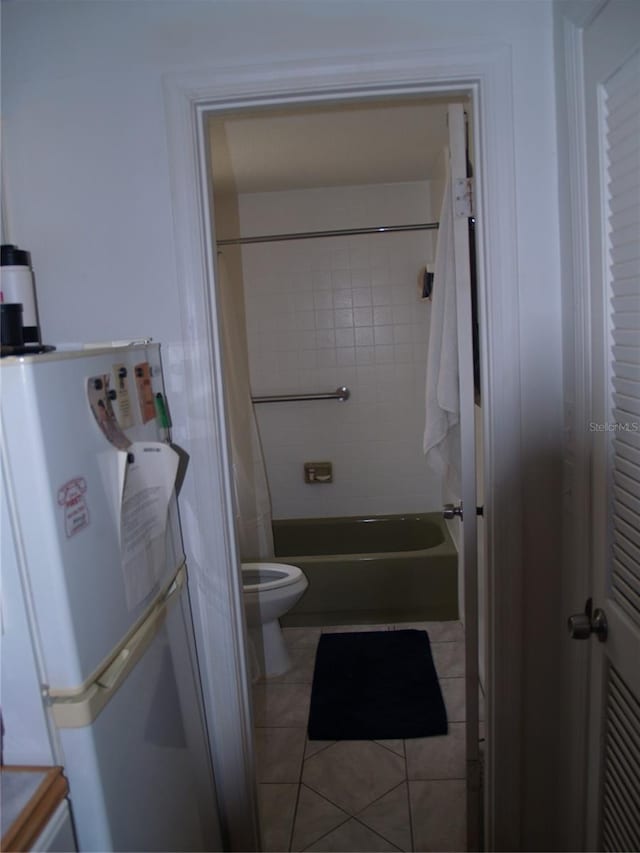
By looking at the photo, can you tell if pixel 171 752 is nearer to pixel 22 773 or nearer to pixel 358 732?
pixel 22 773

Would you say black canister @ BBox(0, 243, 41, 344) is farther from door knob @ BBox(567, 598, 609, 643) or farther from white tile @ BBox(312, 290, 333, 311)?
white tile @ BBox(312, 290, 333, 311)

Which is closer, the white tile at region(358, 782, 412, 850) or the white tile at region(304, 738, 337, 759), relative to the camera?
the white tile at region(358, 782, 412, 850)

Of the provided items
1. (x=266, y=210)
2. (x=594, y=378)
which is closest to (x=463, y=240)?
(x=594, y=378)

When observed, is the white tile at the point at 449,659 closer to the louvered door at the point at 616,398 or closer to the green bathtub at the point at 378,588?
the green bathtub at the point at 378,588

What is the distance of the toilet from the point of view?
2.62 m

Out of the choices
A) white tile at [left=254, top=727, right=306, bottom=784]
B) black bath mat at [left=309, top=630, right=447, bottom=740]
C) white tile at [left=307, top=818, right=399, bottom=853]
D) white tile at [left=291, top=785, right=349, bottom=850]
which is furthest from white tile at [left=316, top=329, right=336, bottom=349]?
white tile at [left=307, top=818, right=399, bottom=853]

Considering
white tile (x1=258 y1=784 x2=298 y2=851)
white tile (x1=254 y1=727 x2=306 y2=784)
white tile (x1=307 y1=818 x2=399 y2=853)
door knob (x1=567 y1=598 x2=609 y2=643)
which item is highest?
door knob (x1=567 y1=598 x2=609 y2=643)

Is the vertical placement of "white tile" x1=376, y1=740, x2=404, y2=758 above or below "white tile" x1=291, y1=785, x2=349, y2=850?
above

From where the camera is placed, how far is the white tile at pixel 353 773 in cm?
202

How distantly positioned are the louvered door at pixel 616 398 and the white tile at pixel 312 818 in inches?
36.6

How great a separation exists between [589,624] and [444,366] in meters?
0.78

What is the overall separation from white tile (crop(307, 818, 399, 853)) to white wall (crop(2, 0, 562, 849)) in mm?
1032

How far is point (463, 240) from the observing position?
56.7 inches

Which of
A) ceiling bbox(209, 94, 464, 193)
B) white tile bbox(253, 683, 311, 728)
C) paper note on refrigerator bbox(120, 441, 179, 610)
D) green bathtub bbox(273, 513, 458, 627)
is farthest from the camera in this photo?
green bathtub bbox(273, 513, 458, 627)
